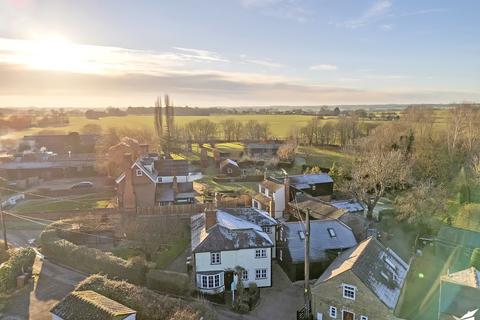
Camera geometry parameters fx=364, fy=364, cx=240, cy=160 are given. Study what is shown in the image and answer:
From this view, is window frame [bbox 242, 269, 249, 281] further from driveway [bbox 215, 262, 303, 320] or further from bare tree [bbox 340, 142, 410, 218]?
bare tree [bbox 340, 142, 410, 218]

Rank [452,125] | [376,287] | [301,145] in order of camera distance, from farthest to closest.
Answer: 1. [301,145]
2. [452,125]
3. [376,287]

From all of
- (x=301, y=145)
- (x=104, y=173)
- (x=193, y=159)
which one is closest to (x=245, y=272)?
(x=104, y=173)

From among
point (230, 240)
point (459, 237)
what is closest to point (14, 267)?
point (230, 240)

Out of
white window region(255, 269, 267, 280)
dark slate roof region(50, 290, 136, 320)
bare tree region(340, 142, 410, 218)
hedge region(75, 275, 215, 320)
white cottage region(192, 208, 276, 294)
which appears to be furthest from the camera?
bare tree region(340, 142, 410, 218)

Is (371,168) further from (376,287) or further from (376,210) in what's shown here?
(376,287)

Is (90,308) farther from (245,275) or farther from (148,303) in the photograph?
(245,275)

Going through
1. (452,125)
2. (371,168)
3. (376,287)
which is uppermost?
(452,125)

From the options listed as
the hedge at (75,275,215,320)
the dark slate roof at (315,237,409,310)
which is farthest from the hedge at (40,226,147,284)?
the dark slate roof at (315,237,409,310)

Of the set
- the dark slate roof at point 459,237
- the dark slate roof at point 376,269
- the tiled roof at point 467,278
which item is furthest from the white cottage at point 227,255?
the dark slate roof at point 459,237
